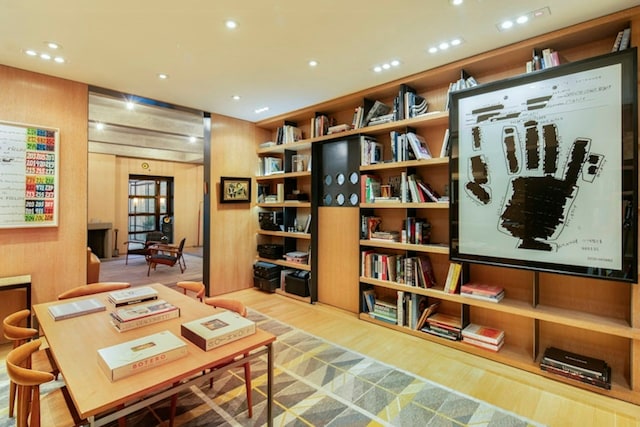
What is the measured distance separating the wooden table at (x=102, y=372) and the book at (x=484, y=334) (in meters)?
2.04

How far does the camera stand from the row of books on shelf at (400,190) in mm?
3242

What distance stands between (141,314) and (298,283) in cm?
271

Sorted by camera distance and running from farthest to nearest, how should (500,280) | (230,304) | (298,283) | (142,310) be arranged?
(298,283), (500,280), (230,304), (142,310)

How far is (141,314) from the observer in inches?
75.0

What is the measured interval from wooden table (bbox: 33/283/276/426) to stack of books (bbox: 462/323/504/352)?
204 cm

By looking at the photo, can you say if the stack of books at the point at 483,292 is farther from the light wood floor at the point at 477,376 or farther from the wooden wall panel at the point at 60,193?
the wooden wall panel at the point at 60,193

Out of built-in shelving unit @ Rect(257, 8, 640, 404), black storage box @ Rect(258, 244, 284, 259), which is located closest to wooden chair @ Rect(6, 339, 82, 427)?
built-in shelving unit @ Rect(257, 8, 640, 404)

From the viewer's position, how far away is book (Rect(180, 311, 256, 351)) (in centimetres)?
158

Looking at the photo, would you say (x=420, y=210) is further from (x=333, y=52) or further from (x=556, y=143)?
(x=333, y=52)

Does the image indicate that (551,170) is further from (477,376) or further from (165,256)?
(165,256)

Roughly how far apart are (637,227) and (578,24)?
155 cm

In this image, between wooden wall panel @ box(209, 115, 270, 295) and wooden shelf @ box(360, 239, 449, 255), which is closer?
wooden shelf @ box(360, 239, 449, 255)

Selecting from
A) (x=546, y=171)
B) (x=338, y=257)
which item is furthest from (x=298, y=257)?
(x=546, y=171)

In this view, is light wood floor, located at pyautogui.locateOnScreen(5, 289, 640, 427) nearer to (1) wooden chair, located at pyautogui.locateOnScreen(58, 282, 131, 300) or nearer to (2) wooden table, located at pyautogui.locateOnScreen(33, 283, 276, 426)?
(1) wooden chair, located at pyautogui.locateOnScreen(58, 282, 131, 300)
